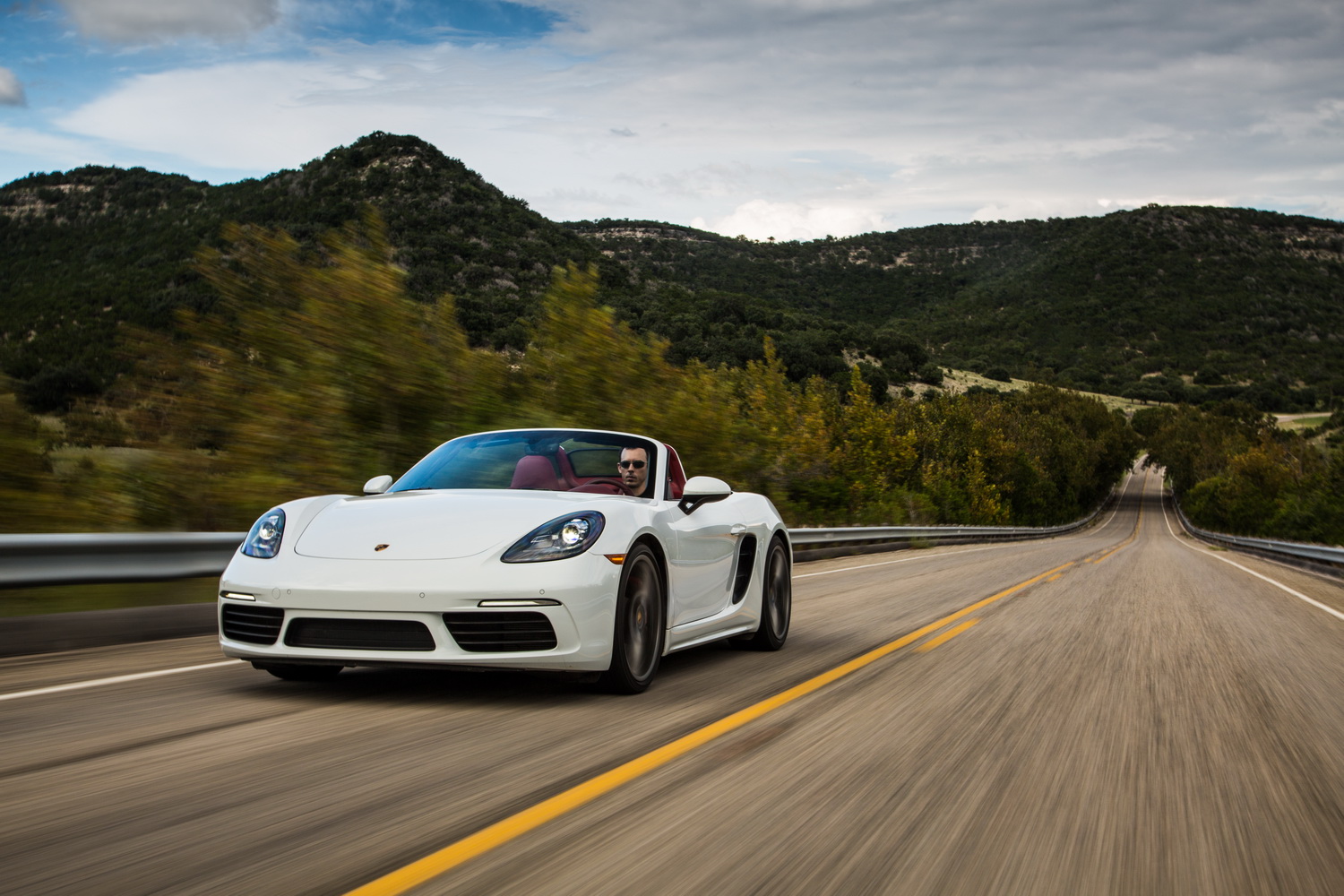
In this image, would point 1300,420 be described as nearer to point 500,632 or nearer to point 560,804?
Answer: point 500,632

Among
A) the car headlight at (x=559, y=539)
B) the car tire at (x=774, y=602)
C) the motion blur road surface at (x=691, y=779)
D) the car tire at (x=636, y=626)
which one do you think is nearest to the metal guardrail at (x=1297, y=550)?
the motion blur road surface at (x=691, y=779)

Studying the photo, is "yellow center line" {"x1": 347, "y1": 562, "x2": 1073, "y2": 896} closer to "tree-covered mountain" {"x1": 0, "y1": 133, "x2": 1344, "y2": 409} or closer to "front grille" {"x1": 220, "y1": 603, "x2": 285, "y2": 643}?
"front grille" {"x1": 220, "y1": 603, "x2": 285, "y2": 643}

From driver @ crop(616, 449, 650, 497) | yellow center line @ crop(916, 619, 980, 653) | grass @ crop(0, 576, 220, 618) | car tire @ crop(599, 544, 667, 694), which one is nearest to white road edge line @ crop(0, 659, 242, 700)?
grass @ crop(0, 576, 220, 618)

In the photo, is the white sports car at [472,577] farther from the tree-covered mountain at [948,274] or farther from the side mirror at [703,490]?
the tree-covered mountain at [948,274]

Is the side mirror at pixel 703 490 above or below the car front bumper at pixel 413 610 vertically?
above

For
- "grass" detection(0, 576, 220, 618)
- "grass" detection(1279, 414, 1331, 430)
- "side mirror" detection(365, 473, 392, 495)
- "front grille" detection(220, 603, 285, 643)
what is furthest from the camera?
"grass" detection(1279, 414, 1331, 430)

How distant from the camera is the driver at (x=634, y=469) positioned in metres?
6.52

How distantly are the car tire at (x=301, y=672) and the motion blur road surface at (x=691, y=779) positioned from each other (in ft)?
0.30

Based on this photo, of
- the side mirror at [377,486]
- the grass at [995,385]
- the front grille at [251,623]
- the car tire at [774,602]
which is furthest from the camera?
the grass at [995,385]

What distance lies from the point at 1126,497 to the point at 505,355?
147 m

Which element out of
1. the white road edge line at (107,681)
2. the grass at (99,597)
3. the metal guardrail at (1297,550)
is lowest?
the metal guardrail at (1297,550)

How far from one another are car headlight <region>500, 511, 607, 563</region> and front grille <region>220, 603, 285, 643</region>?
1.03 meters

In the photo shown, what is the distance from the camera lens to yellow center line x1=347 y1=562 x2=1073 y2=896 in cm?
277

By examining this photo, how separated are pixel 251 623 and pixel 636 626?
179 centimetres
